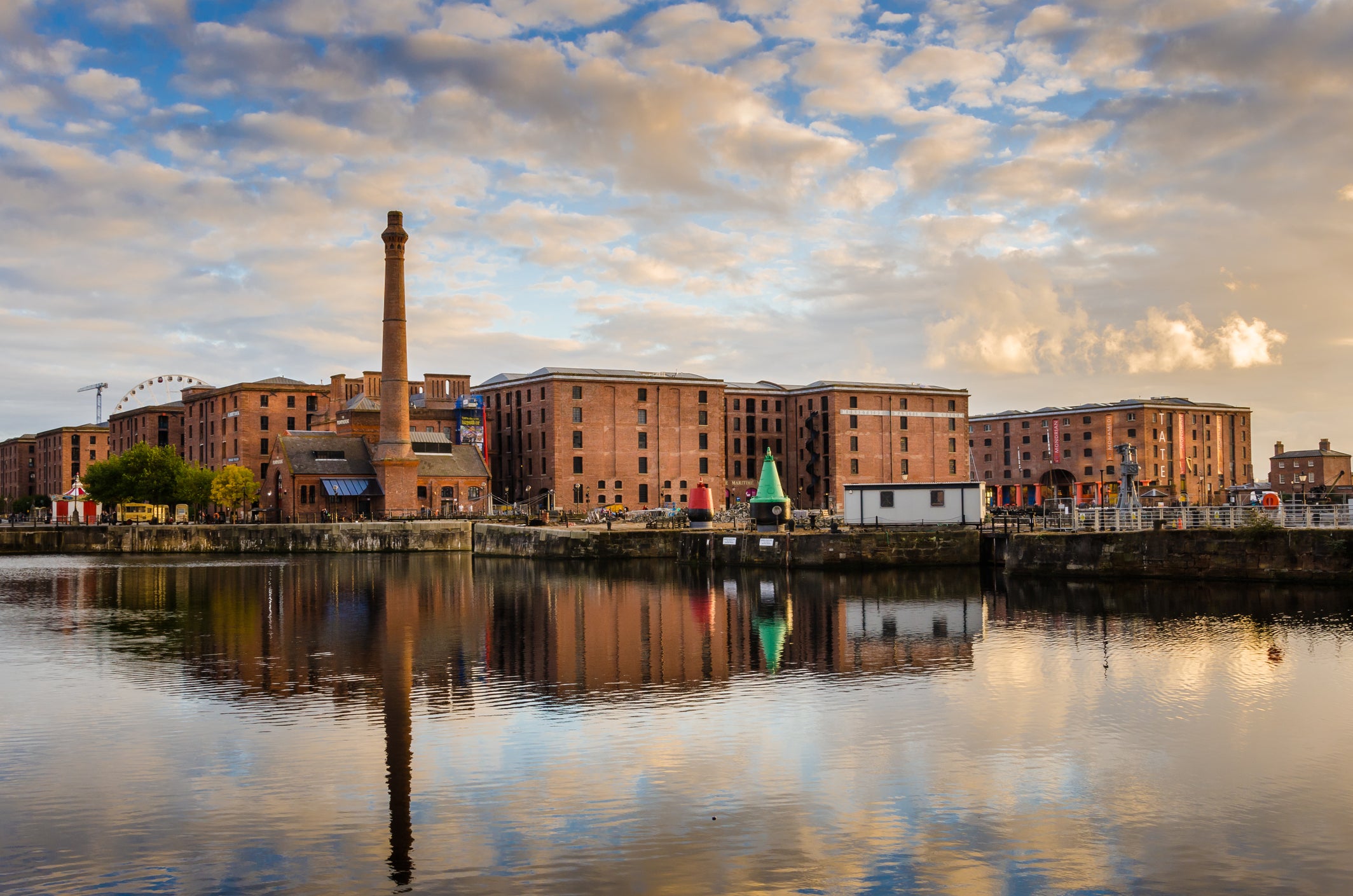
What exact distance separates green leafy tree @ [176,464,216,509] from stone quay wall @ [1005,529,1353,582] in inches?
3179

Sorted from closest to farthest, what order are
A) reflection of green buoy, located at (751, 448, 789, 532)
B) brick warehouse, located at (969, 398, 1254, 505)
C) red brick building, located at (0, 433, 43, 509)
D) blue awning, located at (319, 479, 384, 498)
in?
reflection of green buoy, located at (751, 448, 789, 532)
blue awning, located at (319, 479, 384, 498)
brick warehouse, located at (969, 398, 1254, 505)
red brick building, located at (0, 433, 43, 509)

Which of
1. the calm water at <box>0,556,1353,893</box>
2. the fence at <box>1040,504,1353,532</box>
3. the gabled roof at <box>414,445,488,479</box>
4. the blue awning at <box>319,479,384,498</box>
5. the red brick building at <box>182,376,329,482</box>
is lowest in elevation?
the calm water at <box>0,556,1353,893</box>

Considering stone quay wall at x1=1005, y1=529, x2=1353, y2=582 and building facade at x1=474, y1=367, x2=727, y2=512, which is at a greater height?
building facade at x1=474, y1=367, x2=727, y2=512

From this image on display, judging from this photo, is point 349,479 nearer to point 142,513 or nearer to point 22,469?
point 142,513

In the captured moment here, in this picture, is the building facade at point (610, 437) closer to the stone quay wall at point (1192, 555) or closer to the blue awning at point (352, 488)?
the blue awning at point (352, 488)

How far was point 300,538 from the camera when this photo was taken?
279 ft

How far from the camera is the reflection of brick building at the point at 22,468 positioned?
7096 inches

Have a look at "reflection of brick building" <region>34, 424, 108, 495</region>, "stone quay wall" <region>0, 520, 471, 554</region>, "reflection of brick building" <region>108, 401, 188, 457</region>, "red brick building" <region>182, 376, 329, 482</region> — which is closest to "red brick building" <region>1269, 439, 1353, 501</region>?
"stone quay wall" <region>0, 520, 471, 554</region>

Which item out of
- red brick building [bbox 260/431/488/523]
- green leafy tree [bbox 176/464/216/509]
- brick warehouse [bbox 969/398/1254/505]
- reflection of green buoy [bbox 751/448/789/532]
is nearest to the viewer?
reflection of green buoy [bbox 751/448/789/532]

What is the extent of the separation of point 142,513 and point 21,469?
3712 inches

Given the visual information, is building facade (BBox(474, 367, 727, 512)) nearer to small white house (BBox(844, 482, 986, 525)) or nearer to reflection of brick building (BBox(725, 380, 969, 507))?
reflection of brick building (BBox(725, 380, 969, 507))

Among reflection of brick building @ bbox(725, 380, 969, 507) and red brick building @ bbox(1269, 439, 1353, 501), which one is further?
red brick building @ bbox(1269, 439, 1353, 501)

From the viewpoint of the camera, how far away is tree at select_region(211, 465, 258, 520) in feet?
332

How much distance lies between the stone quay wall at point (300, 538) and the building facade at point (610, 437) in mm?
15677
